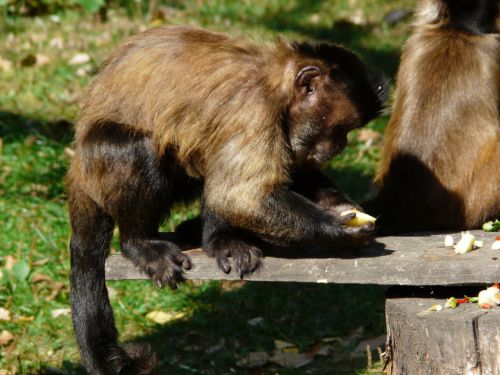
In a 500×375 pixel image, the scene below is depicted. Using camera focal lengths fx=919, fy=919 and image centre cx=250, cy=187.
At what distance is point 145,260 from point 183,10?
5.77m

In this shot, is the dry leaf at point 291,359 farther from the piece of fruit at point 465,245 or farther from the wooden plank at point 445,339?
the piece of fruit at point 465,245

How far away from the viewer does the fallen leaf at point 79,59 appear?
8641 millimetres

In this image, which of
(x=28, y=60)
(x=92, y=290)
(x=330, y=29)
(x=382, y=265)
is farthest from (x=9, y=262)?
(x=330, y=29)

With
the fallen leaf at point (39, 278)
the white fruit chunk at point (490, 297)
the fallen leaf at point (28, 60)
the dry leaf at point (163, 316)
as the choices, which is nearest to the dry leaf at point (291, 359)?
the dry leaf at point (163, 316)

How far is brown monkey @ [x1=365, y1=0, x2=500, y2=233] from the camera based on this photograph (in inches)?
195

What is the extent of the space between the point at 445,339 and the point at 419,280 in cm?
31

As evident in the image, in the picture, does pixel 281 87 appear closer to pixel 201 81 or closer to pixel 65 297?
pixel 201 81

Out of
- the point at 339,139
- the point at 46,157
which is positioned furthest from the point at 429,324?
the point at 46,157

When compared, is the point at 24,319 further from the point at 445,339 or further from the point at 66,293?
the point at 445,339

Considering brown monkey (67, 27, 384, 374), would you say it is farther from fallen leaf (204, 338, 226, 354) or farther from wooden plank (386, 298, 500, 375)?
fallen leaf (204, 338, 226, 354)

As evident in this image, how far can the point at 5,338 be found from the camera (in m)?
5.61

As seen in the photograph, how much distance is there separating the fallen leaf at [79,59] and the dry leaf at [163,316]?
3.42 meters

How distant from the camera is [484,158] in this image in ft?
16.3

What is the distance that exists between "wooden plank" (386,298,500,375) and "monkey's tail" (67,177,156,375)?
4.62 feet
